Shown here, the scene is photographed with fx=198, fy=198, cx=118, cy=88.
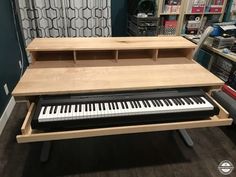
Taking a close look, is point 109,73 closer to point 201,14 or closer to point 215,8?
point 201,14

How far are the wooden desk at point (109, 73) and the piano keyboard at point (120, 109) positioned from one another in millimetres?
47

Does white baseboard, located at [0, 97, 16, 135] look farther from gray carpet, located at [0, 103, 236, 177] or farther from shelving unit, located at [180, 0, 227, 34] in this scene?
shelving unit, located at [180, 0, 227, 34]

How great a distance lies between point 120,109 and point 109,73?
298 millimetres

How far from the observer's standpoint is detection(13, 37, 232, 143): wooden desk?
1169mm

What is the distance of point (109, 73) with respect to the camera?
138 centimetres

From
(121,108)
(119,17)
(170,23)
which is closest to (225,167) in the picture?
(121,108)

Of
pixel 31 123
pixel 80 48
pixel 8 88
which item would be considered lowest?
pixel 8 88

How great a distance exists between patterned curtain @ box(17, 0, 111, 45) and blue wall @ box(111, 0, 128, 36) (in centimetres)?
26

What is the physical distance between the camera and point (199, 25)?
3.01m

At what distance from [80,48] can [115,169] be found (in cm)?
99

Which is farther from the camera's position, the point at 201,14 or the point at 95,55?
the point at 201,14

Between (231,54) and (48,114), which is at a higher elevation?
(231,54)

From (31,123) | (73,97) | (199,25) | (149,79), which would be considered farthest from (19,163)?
(199,25)

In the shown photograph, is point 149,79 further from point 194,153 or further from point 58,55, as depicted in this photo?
point 194,153
